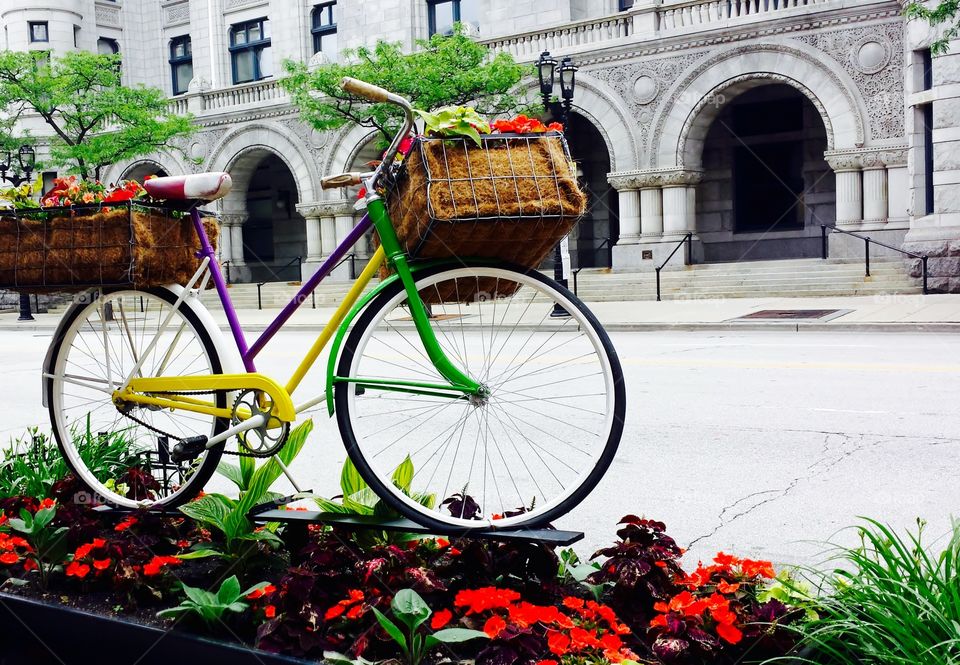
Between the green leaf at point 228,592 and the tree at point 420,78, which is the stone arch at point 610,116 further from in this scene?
the green leaf at point 228,592

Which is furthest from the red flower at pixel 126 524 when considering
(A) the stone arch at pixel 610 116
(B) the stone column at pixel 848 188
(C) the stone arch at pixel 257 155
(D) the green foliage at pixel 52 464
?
(C) the stone arch at pixel 257 155

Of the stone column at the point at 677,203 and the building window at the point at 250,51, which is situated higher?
the building window at the point at 250,51

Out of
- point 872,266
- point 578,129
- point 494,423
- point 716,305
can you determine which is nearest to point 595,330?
point 494,423

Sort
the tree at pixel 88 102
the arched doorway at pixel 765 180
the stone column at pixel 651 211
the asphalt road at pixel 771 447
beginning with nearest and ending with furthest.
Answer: the asphalt road at pixel 771 447
the stone column at pixel 651 211
the tree at pixel 88 102
the arched doorway at pixel 765 180

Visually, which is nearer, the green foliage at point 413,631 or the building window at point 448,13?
the green foliage at point 413,631

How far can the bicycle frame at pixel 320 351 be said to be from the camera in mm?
3574

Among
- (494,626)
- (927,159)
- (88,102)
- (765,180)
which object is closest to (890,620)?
(494,626)

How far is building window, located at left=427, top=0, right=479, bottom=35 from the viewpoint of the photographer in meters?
32.9

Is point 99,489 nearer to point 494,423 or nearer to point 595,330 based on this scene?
point 595,330

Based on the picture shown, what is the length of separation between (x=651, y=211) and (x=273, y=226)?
64.1 feet

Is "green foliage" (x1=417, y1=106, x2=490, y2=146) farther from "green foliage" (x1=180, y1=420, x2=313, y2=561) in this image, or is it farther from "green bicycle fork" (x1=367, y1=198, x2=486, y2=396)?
"green foliage" (x1=180, y1=420, x2=313, y2=561)

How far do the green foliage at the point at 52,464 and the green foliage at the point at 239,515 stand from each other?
98cm

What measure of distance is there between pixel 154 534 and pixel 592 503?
8.02ft

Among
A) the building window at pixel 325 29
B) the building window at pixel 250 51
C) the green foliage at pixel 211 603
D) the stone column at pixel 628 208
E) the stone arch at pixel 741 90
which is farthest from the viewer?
the building window at pixel 250 51
